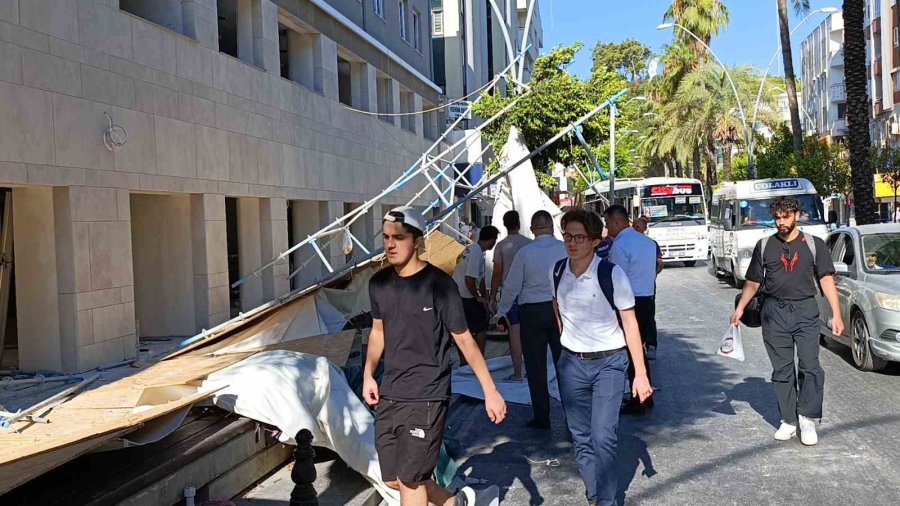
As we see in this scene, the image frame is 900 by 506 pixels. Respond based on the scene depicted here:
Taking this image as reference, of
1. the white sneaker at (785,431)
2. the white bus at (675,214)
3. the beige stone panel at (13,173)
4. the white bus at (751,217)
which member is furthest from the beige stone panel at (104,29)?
the white bus at (675,214)

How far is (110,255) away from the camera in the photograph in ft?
33.5

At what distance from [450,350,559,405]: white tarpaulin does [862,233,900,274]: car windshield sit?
12.7 feet

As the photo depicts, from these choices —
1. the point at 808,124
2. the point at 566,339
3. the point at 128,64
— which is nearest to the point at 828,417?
the point at 566,339

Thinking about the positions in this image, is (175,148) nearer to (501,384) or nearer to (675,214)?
(501,384)

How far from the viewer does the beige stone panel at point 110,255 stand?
994 cm

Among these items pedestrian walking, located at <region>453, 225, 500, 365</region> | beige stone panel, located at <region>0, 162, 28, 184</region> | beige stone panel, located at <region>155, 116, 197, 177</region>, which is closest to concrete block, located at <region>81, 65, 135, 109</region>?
beige stone panel, located at <region>155, 116, 197, 177</region>

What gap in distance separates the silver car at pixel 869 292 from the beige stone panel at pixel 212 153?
27.8ft

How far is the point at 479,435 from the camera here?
7500 mm

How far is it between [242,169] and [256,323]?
177 inches

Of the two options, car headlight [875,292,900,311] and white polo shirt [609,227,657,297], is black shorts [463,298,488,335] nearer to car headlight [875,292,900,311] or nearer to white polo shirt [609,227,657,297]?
white polo shirt [609,227,657,297]

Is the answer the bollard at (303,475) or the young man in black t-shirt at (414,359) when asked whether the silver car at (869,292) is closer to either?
the young man in black t-shirt at (414,359)

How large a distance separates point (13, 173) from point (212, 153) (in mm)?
4436

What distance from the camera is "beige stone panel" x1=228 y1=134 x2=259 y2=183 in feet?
45.1

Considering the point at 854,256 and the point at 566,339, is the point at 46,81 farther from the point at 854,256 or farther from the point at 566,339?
the point at 854,256
